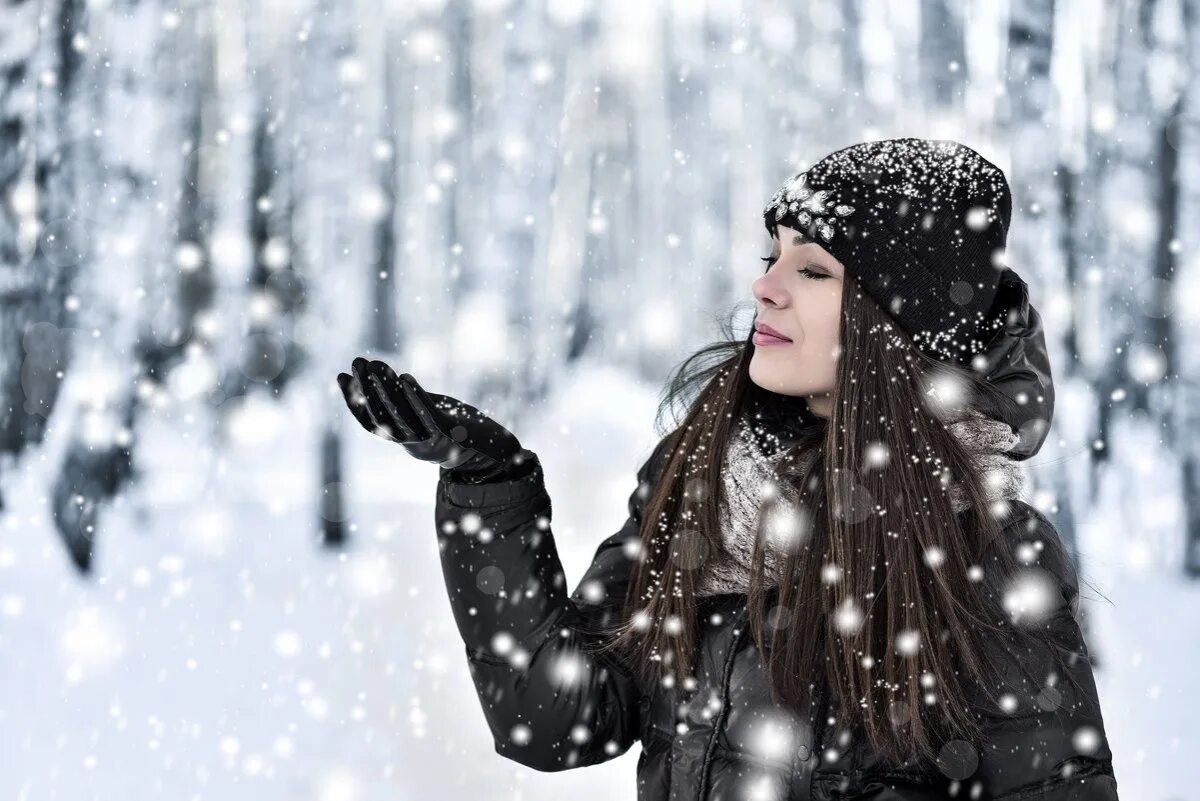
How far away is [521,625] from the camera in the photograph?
49.2 inches

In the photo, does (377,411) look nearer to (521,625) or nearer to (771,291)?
(521,625)

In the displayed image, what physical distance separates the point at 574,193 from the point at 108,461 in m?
1.47

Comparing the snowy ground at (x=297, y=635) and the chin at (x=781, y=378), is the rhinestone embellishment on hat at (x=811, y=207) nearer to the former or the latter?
the chin at (x=781, y=378)

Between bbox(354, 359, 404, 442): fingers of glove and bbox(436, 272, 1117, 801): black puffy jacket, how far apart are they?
0.47 ft

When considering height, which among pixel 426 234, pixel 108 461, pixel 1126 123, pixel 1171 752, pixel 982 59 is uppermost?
pixel 982 59

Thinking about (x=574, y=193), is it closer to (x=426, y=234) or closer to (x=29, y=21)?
(x=426, y=234)

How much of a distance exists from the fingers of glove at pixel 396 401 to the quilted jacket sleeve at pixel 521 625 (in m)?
0.13

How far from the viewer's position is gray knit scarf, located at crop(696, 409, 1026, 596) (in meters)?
1.26

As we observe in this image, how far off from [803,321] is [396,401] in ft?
1.66

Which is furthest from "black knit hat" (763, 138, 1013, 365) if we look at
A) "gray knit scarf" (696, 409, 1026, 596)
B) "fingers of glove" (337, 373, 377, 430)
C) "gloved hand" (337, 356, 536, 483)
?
"fingers of glove" (337, 373, 377, 430)

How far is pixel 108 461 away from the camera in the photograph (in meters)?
2.79

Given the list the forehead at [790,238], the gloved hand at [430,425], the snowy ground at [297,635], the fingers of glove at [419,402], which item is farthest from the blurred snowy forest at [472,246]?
the fingers of glove at [419,402]

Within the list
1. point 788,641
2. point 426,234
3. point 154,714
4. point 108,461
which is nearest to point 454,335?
point 426,234

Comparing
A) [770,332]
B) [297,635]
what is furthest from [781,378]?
[297,635]
